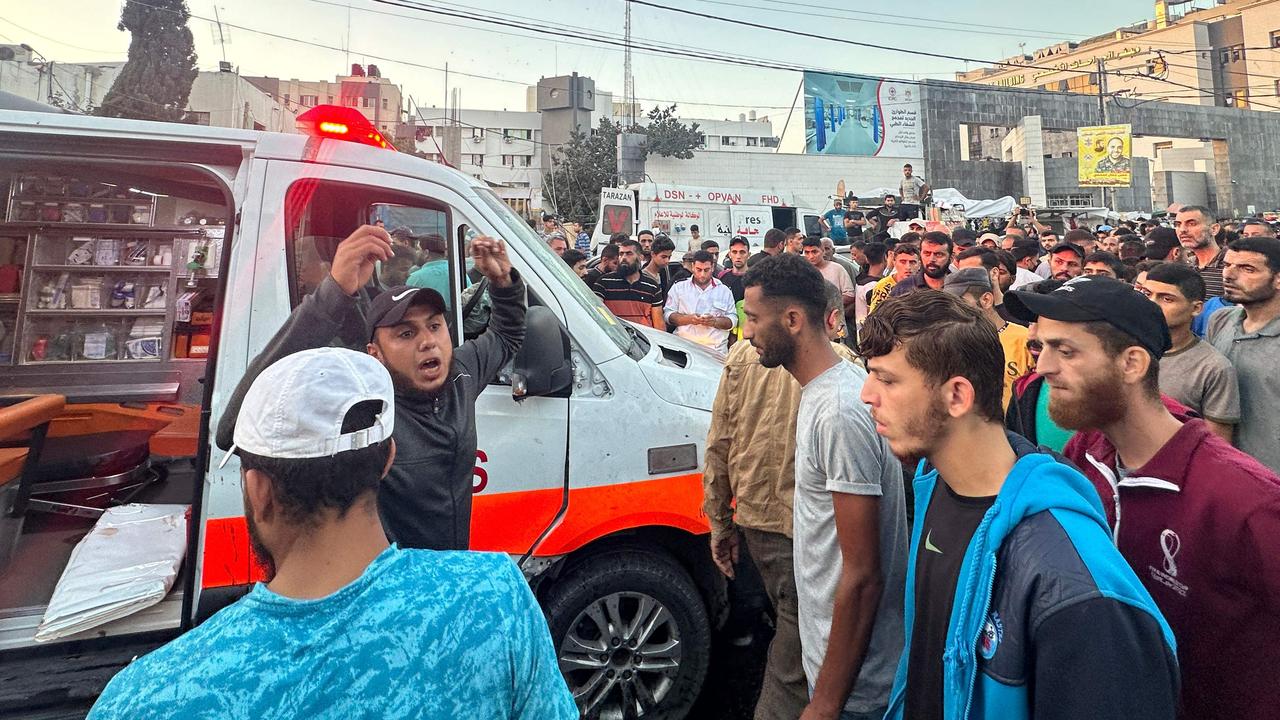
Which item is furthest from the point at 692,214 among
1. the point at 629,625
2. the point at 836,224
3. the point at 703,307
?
the point at 629,625

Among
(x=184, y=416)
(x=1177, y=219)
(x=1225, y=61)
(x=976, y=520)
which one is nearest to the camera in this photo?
(x=976, y=520)

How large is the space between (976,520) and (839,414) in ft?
2.04

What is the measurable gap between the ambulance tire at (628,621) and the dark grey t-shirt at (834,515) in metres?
Answer: 0.98

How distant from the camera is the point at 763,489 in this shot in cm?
251

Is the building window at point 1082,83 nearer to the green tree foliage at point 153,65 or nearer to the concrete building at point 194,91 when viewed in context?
the concrete building at point 194,91

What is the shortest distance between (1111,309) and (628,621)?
2181mm

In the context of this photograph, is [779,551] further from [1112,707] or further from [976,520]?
[1112,707]

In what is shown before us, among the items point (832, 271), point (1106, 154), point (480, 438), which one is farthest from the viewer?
point (1106, 154)

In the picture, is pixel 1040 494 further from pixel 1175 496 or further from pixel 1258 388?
pixel 1258 388

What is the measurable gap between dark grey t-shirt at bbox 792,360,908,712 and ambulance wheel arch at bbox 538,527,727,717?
984 mm

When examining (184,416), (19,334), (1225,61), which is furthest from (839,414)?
(1225,61)

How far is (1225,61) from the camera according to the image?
54312 mm

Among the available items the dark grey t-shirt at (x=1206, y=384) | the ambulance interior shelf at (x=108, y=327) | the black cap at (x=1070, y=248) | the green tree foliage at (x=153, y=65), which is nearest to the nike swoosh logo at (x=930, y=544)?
the dark grey t-shirt at (x=1206, y=384)

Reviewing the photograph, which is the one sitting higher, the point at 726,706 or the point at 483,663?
the point at 483,663
